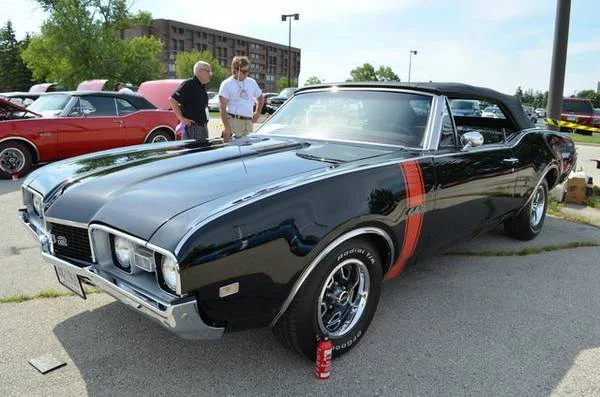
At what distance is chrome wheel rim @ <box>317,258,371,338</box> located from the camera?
2689 millimetres

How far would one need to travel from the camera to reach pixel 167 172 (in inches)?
112

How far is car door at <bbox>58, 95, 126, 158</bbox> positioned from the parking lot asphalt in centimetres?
511

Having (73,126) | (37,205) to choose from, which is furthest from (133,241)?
(73,126)

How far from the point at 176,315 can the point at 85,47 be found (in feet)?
120

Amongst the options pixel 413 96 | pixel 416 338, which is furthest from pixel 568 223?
pixel 416 338

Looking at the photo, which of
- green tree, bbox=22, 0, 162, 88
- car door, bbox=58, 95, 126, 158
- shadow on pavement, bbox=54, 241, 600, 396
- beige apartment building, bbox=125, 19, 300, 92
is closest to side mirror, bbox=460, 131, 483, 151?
shadow on pavement, bbox=54, 241, 600, 396

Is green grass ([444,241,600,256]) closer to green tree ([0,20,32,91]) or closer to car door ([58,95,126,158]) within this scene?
car door ([58,95,126,158])

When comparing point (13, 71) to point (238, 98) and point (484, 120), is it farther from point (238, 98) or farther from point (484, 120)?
point (484, 120)

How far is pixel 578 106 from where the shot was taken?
21359mm

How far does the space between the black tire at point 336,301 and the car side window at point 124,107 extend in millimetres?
7622

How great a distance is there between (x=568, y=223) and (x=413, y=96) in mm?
3322

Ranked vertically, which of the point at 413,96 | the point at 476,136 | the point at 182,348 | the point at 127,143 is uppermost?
the point at 413,96

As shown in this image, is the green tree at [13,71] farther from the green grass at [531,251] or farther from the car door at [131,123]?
the green grass at [531,251]

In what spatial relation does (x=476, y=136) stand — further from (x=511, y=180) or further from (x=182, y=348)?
(x=182, y=348)
